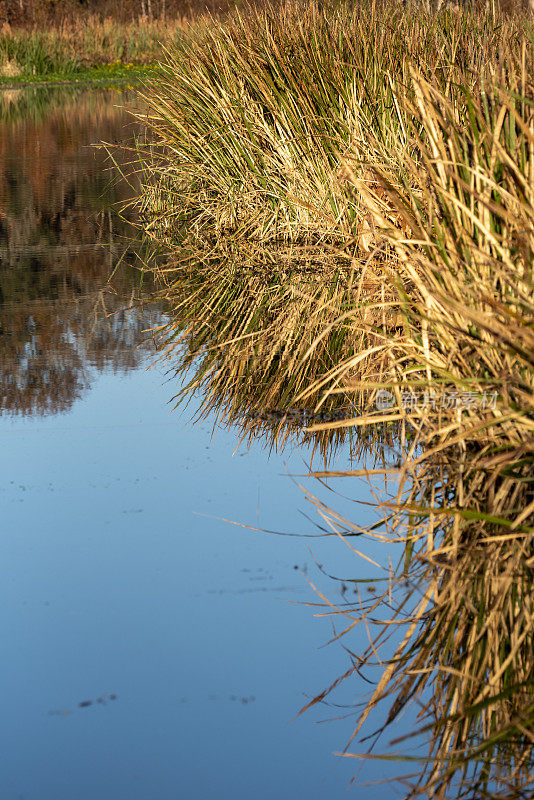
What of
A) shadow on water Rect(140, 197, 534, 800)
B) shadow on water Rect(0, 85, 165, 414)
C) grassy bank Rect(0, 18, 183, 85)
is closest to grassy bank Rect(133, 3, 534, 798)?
shadow on water Rect(140, 197, 534, 800)

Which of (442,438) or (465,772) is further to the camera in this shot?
(442,438)

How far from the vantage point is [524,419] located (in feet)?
9.69

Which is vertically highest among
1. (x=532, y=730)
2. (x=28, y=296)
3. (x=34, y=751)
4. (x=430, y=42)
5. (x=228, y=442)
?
(x=430, y=42)

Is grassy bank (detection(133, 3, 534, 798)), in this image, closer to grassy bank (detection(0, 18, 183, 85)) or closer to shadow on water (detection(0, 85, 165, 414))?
shadow on water (detection(0, 85, 165, 414))

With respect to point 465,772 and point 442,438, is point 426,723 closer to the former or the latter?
point 465,772

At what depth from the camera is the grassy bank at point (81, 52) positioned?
88.6 ft

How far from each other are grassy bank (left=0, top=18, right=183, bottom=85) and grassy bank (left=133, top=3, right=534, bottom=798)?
18558mm

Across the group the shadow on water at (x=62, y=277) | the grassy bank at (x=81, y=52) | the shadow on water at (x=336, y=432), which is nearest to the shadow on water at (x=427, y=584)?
the shadow on water at (x=336, y=432)

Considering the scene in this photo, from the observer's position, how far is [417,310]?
4.55 meters

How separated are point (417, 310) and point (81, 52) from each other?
86.1ft

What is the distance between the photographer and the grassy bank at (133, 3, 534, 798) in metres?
2.46

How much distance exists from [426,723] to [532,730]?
224mm

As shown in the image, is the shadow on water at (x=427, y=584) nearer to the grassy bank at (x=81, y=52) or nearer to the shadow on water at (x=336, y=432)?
the shadow on water at (x=336, y=432)

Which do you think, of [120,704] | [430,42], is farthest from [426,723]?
[430,42]
